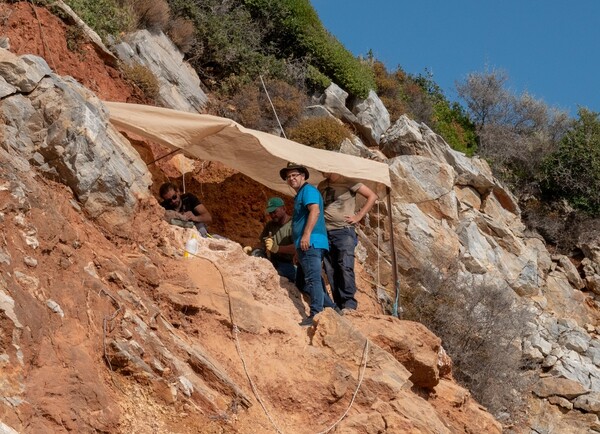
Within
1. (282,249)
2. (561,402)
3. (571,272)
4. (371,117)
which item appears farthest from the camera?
(571,272)

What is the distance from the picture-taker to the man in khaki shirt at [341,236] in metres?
9.59

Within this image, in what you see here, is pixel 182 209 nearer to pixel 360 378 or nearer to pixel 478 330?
pixel 360 378

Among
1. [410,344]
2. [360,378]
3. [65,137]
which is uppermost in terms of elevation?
[410,344]

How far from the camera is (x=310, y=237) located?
29.3 ft

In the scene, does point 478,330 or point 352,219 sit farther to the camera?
point 478,330

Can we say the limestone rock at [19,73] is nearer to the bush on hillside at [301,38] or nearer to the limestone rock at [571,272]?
the bush on hillside at [301,38]

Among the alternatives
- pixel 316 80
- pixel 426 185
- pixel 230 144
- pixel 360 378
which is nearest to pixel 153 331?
pixel 360 378

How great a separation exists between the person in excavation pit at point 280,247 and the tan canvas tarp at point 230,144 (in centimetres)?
73

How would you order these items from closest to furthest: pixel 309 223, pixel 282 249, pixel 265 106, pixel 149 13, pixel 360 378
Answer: pixel 360 378 < pixel 309 223 < pixel 282 249 < pixel 149 13 < pixel 265 106

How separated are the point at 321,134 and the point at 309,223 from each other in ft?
20.3

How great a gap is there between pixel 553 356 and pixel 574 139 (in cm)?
823

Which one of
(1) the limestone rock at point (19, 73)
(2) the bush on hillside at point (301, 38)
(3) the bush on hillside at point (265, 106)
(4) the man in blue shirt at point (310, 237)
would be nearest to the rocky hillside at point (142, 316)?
(1) the limestone rock at point (19, 73)

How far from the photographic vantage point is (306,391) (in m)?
7.66

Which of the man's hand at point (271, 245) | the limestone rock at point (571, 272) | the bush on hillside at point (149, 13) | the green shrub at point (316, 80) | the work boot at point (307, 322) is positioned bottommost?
the work boot at point (307, 322)
